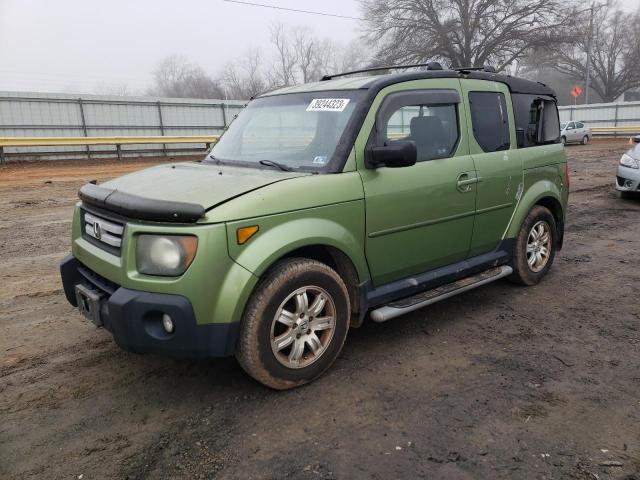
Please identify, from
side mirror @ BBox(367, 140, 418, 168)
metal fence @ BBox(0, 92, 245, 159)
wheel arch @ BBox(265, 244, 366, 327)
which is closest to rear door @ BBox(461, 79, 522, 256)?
side mirror @ BBox(367, 140, 418, 168)

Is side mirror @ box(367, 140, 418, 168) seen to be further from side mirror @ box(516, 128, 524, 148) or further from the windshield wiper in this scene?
side mirror @ box(516, 128, 524, 148)

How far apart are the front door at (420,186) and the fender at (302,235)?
0.12m

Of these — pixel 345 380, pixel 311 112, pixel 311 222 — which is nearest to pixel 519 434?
pixel 345 380

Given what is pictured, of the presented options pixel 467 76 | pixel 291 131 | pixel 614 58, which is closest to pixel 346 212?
pixel 291 131

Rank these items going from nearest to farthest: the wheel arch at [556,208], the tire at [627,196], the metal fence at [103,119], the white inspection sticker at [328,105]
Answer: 1. the white inspection sticker at [328,105]
2. the wheel arch at [556,208]
3. the tire at [627,196]
4. the metal fence at [103,119]

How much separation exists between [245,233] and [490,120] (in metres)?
2.71

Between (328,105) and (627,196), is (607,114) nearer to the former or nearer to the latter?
(627,196)

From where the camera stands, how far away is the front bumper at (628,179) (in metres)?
9.66

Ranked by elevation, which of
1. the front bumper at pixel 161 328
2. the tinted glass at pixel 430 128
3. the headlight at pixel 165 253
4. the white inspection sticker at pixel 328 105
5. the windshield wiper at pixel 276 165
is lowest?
the front bumper at pixel 161 328

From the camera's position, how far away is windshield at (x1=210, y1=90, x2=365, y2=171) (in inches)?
141

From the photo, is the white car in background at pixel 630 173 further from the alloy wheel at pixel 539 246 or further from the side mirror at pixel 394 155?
the side mirror at pixel 394 155

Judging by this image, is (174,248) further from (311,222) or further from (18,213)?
(18,213)

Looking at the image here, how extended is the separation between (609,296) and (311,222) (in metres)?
3.34

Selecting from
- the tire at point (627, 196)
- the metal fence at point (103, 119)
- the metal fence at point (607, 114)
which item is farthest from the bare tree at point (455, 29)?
the tire at point (627, 196)
